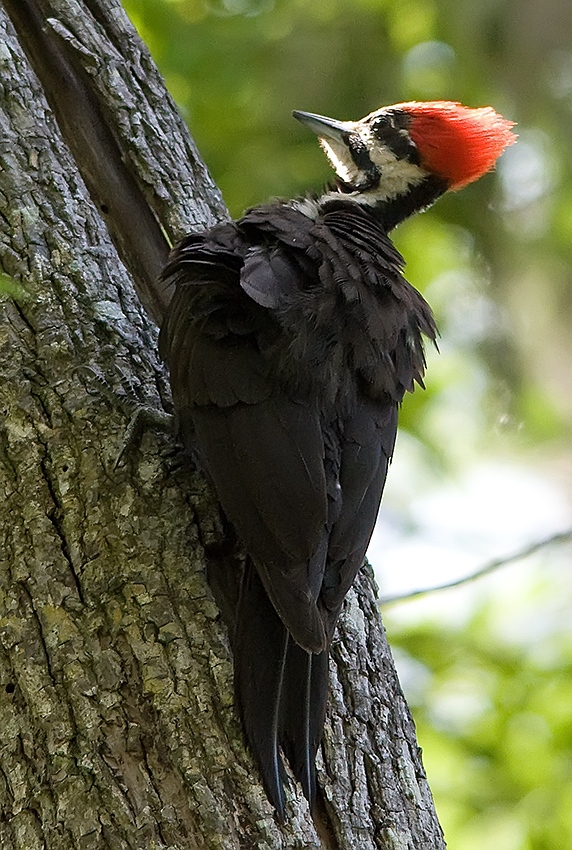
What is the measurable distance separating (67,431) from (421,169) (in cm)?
170

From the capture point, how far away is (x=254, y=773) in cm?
197

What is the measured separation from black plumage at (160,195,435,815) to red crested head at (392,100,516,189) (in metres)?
0.65

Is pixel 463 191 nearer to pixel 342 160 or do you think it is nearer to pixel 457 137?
pixel 342 160

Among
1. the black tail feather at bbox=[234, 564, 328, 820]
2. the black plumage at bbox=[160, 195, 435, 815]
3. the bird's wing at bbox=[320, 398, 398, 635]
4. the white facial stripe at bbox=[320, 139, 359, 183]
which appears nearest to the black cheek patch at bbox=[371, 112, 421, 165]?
the white facial stripe at bbox=[320, 139, 359, 183]

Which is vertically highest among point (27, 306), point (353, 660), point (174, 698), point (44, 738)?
point (27, 306)

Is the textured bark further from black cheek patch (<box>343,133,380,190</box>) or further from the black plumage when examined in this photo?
black cheek patch (<box>343,133,380,190</box>)

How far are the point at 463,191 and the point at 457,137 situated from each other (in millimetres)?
Result: 1610

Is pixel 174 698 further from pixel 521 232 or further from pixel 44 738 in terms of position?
pixel 521 232

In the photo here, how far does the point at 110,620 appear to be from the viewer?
2078mm

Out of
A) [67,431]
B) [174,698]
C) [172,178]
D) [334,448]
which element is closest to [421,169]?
[172,178]

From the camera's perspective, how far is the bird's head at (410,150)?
3.22 meters

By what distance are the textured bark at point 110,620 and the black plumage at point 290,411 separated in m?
0.09

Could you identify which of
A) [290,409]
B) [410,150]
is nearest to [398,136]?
Result: [410,150]

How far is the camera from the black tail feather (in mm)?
1982
